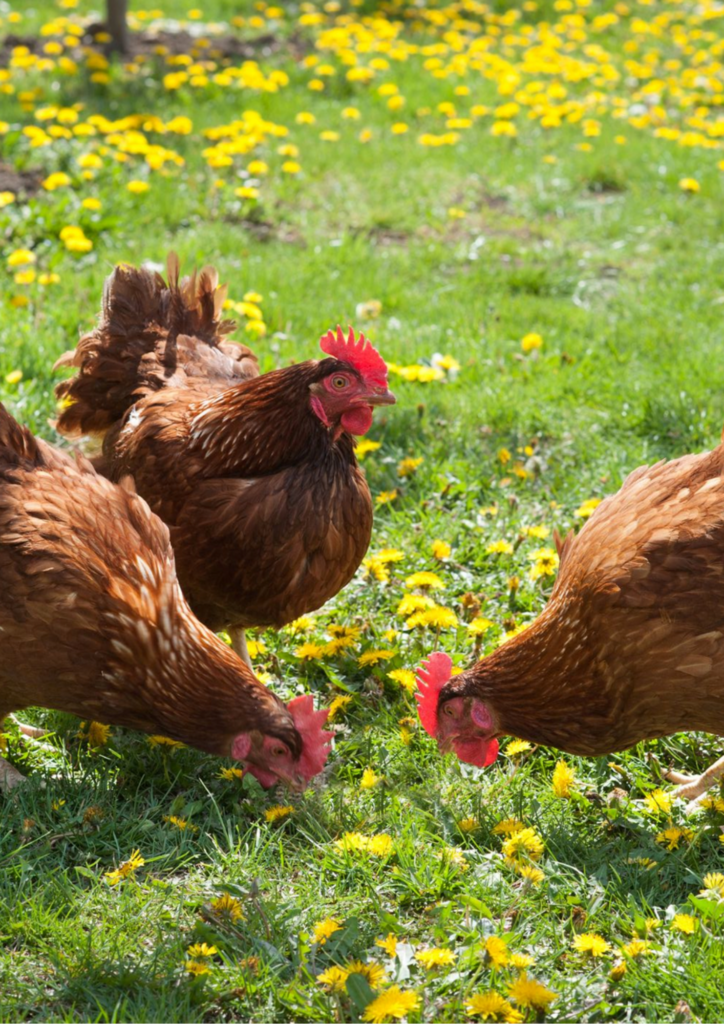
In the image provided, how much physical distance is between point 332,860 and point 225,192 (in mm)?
5784

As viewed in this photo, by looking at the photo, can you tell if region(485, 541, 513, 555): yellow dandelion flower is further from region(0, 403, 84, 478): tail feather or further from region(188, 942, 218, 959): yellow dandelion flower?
region(188, 942, 218, 959): yellow dandelion flower

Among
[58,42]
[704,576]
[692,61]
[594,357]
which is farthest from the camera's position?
[692,61]

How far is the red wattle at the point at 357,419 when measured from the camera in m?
3.68

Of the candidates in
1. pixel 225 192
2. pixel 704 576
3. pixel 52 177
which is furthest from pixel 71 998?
pixel 225 192

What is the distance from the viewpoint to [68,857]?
10.5ft

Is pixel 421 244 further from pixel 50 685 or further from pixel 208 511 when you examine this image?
pixel 50 685

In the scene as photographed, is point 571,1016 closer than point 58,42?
Yes

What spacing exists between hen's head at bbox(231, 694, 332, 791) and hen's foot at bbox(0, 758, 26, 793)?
0.80 m

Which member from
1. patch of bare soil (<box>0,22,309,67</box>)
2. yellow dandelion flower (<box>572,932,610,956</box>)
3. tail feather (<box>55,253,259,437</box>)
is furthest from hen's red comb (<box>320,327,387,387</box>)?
patch of bare soil (<box>0,22,309,67</box>)

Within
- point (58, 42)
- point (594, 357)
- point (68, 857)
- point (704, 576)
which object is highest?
point (58, 42)

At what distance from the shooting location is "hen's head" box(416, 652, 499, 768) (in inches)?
131

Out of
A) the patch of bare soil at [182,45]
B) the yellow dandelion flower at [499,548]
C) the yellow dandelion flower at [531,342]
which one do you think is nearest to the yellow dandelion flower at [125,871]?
the yellow dandelion flower at [499,548]

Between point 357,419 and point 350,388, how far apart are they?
118 millimetres

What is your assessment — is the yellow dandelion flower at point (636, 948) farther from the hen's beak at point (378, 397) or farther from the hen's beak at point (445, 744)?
the hen's beak at point (378, 397)
